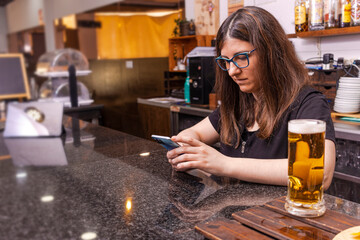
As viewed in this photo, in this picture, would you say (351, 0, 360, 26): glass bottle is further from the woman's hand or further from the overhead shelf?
the woman's hand

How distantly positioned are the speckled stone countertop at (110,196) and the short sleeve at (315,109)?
13.1 inches

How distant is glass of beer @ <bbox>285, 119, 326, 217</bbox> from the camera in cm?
78

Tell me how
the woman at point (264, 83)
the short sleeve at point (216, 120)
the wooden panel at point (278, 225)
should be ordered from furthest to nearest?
the short sleeve at point (216, 120) < the woman at point (264, 83) < the wooden panel at point (278, 225)

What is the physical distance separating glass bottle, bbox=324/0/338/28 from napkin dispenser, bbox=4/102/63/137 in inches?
82.5

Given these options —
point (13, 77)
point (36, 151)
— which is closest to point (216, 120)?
point (36, 151)

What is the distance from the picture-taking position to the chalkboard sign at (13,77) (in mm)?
1668

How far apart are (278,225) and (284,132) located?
654 mm

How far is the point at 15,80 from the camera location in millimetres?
1693

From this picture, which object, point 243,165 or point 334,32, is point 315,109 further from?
point 334,32

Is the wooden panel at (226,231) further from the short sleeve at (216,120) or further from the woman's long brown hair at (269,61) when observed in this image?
the short sleeve at (216,120)

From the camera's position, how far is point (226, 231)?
27.6 inches

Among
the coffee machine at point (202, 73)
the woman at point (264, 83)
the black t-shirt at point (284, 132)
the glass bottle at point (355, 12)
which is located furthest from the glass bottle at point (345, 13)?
the black t-shirt at point (284, 132)

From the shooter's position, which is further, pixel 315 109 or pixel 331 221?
pixel 315 109

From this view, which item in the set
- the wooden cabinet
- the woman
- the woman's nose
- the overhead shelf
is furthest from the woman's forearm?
the wooden cabinet
